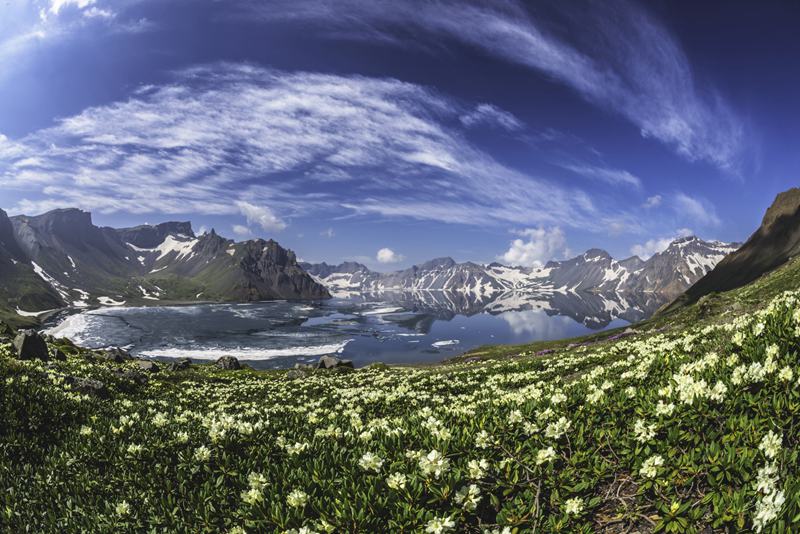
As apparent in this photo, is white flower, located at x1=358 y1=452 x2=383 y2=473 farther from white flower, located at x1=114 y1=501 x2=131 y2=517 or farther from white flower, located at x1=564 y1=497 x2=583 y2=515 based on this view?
white flower, located at x1=114 y1=501 x2=131 y2=517

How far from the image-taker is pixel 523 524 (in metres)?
4.25

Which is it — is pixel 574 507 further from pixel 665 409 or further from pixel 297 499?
pixel 297 499

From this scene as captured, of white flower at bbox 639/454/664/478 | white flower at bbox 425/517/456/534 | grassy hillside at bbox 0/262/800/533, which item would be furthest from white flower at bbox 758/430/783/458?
white flower at bbox 425/517/456/534

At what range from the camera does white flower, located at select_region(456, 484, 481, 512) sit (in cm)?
428

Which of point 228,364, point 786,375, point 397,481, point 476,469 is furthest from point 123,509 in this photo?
point 228,364

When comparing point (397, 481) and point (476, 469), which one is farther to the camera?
point (476, 469)

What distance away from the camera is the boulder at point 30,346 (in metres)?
29.8

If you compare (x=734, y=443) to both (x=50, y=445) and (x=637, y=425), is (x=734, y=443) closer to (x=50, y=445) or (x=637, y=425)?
(x=637, y=425)

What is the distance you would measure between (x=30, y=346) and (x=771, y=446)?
44427 millimetres

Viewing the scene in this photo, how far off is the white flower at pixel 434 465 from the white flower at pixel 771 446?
3.44 metres

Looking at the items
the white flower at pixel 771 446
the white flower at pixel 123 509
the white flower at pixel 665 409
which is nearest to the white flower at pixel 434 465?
the white flower at pixel 665 409

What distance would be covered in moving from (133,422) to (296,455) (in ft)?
20.3

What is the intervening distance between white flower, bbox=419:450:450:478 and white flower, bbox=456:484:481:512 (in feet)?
1.04

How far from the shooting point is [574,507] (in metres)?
4.17
